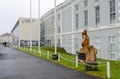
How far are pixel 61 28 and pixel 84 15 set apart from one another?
16.3 m

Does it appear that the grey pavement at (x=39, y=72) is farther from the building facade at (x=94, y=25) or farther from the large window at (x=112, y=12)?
the large window at (x=112, y=12)

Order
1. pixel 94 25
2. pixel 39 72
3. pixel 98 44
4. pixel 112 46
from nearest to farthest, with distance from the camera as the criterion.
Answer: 1. pixel 39 72
2. pixel 112 46
3. pixel 98 44
4. pixel 94 25

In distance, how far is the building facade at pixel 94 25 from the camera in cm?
3150

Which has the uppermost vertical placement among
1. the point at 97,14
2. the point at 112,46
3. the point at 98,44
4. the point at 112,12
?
the point at 97,14

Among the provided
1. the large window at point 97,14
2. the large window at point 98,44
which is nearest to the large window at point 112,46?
the large window at point 98,44

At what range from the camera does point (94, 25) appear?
3722cm

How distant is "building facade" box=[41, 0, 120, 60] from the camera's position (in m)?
31.5

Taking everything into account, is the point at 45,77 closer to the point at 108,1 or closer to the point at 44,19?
the point at 108,1

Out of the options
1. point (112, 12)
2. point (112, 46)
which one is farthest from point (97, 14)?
point (112, 46)

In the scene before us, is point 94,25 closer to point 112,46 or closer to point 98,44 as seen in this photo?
point 98,44

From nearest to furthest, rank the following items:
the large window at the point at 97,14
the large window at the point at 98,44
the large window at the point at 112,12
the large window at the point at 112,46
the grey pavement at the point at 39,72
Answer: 1. the grey pavement at the point at 39,72
2. the large window at the point at 112,46
3. the large window at the point at 112,12
4. the large window at the point at 98,44
5. the large window at the point at 97,14

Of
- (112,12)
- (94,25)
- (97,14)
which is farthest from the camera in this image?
(94,25)

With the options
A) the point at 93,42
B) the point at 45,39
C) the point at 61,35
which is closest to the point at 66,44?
the point at 61,35

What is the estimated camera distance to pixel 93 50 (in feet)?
63.4
